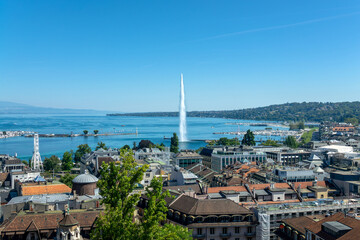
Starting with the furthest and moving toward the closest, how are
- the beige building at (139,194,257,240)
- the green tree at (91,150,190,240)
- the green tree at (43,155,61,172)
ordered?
1. the green tree at (43,155,61,172)
2. the beige building at (139,194,257,240)
3. the green tree at (91,150,190,240)

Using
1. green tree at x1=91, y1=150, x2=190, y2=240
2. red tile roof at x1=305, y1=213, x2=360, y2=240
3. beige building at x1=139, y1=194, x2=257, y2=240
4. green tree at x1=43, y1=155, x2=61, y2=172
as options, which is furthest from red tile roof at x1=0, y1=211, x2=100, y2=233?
green tree at x1=43, y1=155, x2=61, y2=172

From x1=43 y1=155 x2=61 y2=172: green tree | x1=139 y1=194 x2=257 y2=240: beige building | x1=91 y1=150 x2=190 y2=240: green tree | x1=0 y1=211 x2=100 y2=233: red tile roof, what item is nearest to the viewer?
x1=91 y1=150 x2=190 y2=240: green tree

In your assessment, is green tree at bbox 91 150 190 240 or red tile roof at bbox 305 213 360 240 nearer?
green tree at bbox 91 150 190 240

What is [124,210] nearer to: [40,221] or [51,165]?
[40,221]

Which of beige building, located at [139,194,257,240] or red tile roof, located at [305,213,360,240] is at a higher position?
red tile roof, located at [305,213,360,240]

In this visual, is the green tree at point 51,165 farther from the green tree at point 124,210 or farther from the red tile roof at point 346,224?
the green tree at point 124,210

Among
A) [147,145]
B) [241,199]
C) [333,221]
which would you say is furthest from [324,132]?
[333,221]

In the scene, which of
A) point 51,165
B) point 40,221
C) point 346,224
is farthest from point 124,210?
point 51,165

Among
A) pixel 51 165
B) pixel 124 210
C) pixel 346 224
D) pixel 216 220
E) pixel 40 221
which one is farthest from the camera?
pixel 51 165

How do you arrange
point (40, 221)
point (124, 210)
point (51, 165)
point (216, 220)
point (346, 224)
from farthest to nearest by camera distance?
1. point (51, 165)
2. point (216, 220)
3. point (40, 221)
4. point (346, 224)
5. point (124, 210)

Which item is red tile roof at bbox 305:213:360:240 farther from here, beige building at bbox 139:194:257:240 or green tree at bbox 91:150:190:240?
green tree at bbox 91:150:190:240

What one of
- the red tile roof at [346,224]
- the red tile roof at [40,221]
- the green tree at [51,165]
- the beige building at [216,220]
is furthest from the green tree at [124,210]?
the green tree at [51,165]

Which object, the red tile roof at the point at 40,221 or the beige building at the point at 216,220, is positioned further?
the beige building at the point at 216,220

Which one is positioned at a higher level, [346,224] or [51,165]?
[346,224]
